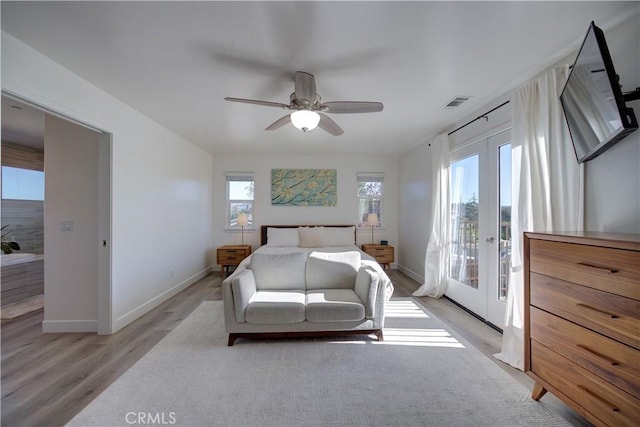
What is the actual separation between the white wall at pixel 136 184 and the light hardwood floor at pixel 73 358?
0.32 m

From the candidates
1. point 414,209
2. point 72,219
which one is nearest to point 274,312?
point 72,219

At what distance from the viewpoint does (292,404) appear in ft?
5.49

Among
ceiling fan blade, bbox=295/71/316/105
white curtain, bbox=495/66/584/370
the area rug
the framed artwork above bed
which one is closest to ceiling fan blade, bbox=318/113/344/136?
ceiling fan blade, bbox=295/71/316/105

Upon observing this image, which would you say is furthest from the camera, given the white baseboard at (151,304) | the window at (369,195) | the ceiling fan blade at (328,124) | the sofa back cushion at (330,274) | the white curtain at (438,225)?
the window at (369,195)

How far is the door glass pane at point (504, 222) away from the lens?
2689mm

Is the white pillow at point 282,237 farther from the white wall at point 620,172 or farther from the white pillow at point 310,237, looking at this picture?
the white wall at point 620,172

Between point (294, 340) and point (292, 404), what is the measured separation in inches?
32.8

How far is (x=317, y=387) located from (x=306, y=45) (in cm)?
249

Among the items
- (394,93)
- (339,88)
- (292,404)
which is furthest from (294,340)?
(394,93)

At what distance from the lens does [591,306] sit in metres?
1.30

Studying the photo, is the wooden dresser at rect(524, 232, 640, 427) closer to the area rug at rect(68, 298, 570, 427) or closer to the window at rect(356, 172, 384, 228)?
the area rug at rect(68, 298, 570, 427)

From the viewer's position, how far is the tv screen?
130 cm

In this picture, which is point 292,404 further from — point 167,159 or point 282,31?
point 167,159

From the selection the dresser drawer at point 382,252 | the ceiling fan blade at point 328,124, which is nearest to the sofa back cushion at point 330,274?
the ceiling fan blade at point 328,124
